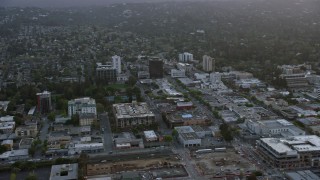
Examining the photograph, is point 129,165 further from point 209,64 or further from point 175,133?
point 209,64

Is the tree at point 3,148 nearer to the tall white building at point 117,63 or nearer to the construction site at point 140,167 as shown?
the construction site at point 140,167

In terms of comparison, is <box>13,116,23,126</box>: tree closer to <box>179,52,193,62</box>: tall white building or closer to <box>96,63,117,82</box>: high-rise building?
<box>96,63,117,82</box>: high-rise building

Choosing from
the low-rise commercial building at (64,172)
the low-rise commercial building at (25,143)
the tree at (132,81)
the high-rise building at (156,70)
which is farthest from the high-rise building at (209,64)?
the low-rise commercial building at (64,172)

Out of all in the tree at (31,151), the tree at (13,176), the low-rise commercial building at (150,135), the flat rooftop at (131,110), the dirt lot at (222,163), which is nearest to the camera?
the tree at (13,176)

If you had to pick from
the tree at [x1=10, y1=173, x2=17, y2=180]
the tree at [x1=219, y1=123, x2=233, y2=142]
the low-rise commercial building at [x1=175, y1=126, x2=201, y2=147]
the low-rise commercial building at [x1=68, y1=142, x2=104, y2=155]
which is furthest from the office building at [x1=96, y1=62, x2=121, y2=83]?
the tree at [x1=10, y1=173, x2=17, y2=180]

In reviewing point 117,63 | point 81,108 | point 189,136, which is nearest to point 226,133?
point 189,136

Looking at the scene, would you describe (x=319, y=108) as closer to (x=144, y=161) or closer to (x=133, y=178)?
(x=144, y=161)
